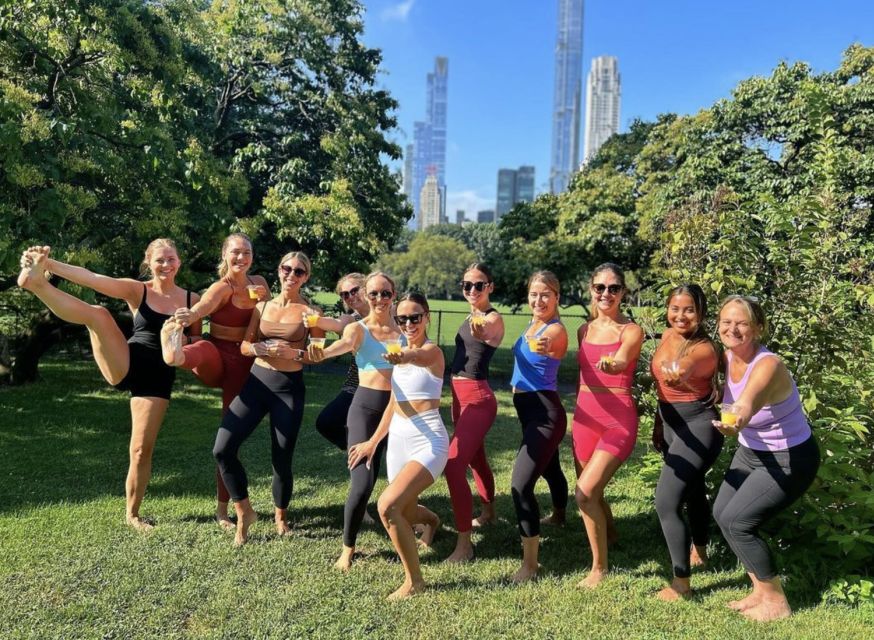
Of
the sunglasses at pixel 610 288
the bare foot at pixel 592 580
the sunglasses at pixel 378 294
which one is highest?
the sunglasses at pixel 610 288

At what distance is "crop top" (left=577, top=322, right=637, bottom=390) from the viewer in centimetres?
387

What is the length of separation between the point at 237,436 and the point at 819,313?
4114 millimetres

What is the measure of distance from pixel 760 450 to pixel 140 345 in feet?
13.8

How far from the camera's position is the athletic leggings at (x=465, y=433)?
4250 mm

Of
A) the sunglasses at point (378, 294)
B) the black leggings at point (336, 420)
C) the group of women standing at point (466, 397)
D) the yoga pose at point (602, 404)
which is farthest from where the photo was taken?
the black leggings at point (336, 420)

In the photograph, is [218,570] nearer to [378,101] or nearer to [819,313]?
[819,313]

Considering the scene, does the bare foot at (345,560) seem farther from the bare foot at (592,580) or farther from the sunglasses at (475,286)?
the sunglasses at (475,286)

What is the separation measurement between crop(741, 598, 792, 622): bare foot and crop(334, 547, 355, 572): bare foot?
2462 millimetres

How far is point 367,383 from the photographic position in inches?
167

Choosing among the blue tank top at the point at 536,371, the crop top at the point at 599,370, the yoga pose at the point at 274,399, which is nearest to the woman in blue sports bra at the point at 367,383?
the yoga pose at the point at 274,399

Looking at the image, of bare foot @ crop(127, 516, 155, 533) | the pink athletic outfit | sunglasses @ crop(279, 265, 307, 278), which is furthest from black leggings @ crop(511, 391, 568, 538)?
bare foot @ crop(127, 516, 155, 533)

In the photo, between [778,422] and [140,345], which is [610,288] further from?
[140,345]

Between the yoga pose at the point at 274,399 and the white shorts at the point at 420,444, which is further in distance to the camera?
the yoga pose at the point at 274,399

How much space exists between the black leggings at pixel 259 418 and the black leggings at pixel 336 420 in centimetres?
37
